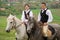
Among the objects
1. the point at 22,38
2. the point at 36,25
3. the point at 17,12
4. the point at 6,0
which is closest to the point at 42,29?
the point at 36,25

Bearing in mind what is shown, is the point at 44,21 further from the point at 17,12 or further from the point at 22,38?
the point at 17,12

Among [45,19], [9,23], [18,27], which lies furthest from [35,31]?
[9,23]

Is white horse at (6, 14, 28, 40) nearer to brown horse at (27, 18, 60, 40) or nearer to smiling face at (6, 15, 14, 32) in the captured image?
smiling face at (6, 15, 14, 32)

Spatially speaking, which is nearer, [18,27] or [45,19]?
[45,19]

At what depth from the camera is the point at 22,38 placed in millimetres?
9297

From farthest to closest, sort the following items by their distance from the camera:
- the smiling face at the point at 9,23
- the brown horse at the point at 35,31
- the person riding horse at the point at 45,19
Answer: the smiling face at the point at 9,23 < the person riding horse at the point at 45,19 < the brown horse at the point at 35,31

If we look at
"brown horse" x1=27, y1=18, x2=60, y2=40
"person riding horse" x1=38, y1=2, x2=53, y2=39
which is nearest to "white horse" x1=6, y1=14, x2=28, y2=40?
"brown horse" x1=27, y1=18, x2=60, y2=40

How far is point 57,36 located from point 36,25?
0.95 m

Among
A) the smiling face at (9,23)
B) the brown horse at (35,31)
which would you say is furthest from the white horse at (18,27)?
the brown horse at (35,31)

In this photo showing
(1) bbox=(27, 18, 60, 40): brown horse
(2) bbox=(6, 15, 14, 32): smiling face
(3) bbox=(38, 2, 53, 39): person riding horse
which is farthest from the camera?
Answer: (2) bbox=(6, 15, 14, 32): smiling face

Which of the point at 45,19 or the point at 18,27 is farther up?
the point at 45,19

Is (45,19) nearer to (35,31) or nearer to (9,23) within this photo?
(35,31)

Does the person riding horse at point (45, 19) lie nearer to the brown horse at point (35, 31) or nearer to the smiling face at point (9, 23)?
the brown horse at point (35, 31)

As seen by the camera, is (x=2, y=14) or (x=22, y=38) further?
(x=2, y=14)
